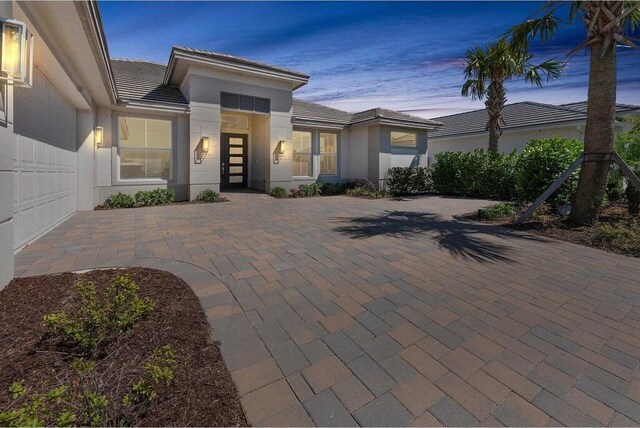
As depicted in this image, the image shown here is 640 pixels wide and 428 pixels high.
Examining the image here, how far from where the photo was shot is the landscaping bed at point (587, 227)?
17.6ft

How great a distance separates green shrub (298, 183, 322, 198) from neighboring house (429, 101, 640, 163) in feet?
40.2

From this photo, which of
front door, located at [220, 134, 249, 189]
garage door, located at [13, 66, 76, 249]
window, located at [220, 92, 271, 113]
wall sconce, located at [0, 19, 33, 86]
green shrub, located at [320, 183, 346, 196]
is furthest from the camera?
green shrub, located at [320, 183, 346, 196]

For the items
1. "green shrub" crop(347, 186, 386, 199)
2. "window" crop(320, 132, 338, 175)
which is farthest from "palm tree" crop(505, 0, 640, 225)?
"window" crop(320, 132, 338, 175)

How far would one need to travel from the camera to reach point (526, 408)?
1856mm

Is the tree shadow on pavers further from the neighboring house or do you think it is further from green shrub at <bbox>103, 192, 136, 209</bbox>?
the neighboring house

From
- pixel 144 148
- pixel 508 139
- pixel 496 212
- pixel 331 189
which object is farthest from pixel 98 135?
pixel 508 139

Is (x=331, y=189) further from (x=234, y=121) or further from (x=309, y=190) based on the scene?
(x=234, y=121)

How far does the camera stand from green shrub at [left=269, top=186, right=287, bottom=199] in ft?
40.8

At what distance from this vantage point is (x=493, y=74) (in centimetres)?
1285

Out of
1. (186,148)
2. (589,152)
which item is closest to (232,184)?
(186,148)

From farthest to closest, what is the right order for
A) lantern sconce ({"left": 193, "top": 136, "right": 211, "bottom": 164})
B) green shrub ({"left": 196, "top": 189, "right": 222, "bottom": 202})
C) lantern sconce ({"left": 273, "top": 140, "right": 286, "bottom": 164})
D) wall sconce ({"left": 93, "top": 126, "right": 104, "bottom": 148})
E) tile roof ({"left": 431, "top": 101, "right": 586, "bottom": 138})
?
tile roof ({"left": 431, "top": 101, "right": 586, "bottom": 138}), lantern sconce ({"left": 273, "top": 140, "right": 286, "bottom": 164}), lantern sconce ({"left": 193, "top": 136, "right": 211, "bottom": 164}), green shrub ({"left": 196, "top": 189, "right": 222, "bottom": 202}), wall sconce ({"left": 93, "top": 126, "right": 104, "bottom": 148})

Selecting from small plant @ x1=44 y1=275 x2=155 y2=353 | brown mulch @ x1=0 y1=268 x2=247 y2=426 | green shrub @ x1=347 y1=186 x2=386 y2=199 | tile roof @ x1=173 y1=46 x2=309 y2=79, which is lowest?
brown mulch @ x1=0 y1=268 x2=247 y2=426

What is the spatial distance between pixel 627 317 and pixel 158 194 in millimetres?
11398

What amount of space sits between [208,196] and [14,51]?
8.15 m
